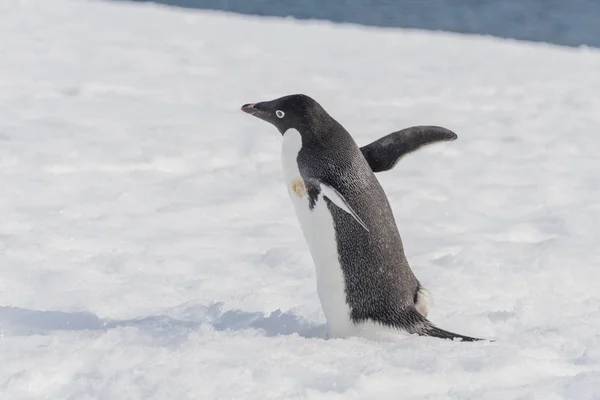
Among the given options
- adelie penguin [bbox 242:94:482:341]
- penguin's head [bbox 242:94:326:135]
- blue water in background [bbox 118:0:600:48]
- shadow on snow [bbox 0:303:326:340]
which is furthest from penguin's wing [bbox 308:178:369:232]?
blue water in background [bbox 118:0:600:48]

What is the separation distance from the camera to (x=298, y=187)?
8.58 ft

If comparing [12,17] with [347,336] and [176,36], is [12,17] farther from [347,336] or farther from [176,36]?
[347,336]

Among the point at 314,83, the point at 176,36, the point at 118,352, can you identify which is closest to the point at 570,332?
the point at 118,352

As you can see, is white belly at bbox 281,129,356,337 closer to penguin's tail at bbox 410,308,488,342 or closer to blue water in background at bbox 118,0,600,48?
penguin's tail at bbox 410,308,488,342

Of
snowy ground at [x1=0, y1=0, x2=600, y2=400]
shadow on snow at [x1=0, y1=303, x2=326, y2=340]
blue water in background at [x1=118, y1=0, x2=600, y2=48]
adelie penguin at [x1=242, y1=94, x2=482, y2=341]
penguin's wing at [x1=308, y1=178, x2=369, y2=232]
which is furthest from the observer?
blue water in background at [x1=118, y1=0, x2=600, y2=48]

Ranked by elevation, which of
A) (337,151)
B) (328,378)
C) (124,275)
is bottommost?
(124,275)

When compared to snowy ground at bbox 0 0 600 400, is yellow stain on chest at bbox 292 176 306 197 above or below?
above

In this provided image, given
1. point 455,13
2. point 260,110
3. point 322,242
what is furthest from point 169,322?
point 455,13

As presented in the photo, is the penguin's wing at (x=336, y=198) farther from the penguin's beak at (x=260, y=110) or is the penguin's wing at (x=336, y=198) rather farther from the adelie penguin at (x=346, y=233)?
the penguin's beak at (x=260, y=110)

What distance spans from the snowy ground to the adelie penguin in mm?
104

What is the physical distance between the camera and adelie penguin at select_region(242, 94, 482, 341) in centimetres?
259

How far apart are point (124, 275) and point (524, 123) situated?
3.68 meters

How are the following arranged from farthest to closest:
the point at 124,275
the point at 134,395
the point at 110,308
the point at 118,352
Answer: the point at 124,275 < the point at 110,308 < the point at 118,352 < the point at 134,395

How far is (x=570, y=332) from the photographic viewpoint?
2.75 m
